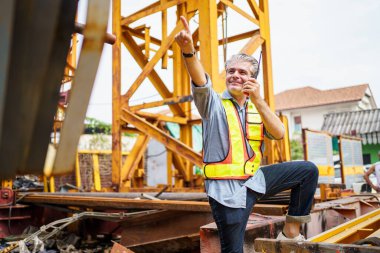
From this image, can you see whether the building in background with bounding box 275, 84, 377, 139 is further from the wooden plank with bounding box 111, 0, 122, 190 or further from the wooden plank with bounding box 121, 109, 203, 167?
the wooden plank with bounding box 121, 109, 203, 167

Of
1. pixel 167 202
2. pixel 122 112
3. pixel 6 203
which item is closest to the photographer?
pixel 167 202

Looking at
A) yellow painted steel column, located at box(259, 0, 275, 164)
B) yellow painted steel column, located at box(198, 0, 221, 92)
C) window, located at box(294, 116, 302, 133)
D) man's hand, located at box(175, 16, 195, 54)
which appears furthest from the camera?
window, located at box(294, 116, 302, 133)

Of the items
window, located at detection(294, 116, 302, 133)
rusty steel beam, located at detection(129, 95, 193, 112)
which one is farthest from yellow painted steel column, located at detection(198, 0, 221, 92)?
window, located at detection(294, 116, 302, 133)

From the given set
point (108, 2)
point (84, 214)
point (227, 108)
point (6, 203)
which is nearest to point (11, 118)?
point (108, 2)

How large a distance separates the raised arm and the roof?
3445 cm

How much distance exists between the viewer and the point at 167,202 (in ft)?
12.1

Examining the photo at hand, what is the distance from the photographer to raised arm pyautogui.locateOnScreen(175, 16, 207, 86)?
5.91ft

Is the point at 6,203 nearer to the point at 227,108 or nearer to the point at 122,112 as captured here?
the point at 122,112

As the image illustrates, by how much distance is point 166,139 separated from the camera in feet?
16.6

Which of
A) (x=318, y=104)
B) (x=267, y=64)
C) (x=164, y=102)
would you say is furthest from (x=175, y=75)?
(x=318, y=104)

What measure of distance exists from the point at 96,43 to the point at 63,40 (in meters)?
0.09

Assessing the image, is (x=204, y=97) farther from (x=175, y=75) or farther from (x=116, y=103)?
(x=175, y=75)

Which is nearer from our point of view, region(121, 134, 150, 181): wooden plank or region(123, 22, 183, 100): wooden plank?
Answer: region(123, 22, 183, 100): wooden plank

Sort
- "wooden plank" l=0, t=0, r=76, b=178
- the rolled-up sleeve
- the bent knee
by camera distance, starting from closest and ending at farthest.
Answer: "wooden plank" l=0, t=0, r=76, b=178
the rolled-up sleeve
the bent knee
